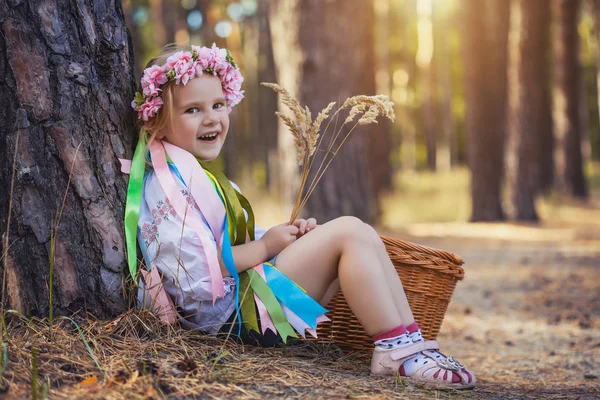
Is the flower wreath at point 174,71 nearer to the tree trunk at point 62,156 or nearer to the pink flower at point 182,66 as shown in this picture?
the pink flower at point 182,66

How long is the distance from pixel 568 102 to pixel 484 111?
19.6ft

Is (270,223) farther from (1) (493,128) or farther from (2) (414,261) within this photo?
(2) (414,261)

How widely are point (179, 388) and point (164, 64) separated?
136 cm

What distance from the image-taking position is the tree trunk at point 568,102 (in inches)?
583

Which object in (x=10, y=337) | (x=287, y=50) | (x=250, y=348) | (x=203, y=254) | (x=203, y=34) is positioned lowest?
(x=250, y=348)

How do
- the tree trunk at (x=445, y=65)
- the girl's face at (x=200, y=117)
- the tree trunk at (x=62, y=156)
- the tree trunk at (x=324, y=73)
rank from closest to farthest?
the tree trunk at (x=62, y=156), the girl's face at (x=200, y=117), the tree trunk at (x=324, y=73), the tree trunk at (x=445, y=65)

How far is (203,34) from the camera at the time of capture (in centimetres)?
1496

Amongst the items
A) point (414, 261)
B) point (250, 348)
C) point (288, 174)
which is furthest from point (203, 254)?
point (288, 174)

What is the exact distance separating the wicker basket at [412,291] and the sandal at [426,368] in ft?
1.15

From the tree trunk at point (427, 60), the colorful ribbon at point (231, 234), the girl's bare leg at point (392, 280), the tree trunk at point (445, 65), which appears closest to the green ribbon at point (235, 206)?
the colorful ribbon at point (231, 234)

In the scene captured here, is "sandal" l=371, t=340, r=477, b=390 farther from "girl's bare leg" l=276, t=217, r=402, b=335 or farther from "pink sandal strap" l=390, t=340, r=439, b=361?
"girl's bare leg" l=276, t=217, r=402, b=335

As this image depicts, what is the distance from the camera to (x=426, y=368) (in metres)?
2.65

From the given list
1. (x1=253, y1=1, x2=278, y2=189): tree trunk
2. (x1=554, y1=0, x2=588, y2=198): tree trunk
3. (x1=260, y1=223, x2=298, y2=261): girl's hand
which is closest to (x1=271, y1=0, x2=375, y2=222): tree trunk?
(x1=260, y1=223, x2=298, y2=261): girl's hand

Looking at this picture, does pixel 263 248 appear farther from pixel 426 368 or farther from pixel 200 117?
pixel 426 368
